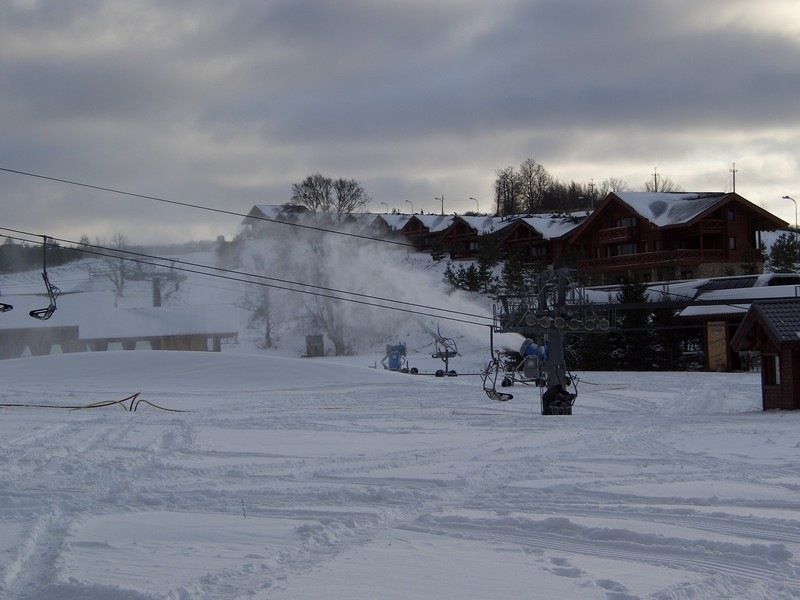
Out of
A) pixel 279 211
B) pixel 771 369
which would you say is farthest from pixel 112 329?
pixel 771 369

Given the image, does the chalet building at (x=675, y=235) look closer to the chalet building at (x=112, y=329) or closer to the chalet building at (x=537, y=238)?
the chalet building at (x=537, y=238)

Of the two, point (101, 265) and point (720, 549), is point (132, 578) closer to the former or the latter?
point (720, 549)

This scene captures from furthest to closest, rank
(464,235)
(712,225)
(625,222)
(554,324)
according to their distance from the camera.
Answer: (464,235) → (625,222) → (712,225) → (554,324)

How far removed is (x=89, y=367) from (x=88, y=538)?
110 ft

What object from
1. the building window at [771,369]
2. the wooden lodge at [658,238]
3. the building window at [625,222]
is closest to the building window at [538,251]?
the wooden lodge at [658,238]

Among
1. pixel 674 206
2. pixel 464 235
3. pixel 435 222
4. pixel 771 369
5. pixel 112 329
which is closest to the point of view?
pixel 771 369

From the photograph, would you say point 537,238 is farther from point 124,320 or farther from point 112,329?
point 112,329

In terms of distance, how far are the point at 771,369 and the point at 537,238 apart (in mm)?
51118

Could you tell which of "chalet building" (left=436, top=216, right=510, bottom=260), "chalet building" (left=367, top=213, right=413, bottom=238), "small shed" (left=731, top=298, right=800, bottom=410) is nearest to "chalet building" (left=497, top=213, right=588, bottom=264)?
"chalet building" (left=436, top=216, right=510, bottom=260)

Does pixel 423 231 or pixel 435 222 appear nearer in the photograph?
pixel 423 231

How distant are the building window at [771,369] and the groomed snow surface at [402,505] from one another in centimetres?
94

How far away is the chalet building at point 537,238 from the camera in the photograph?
242ft

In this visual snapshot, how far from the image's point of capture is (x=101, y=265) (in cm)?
10512

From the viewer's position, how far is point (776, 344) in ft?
79.9
